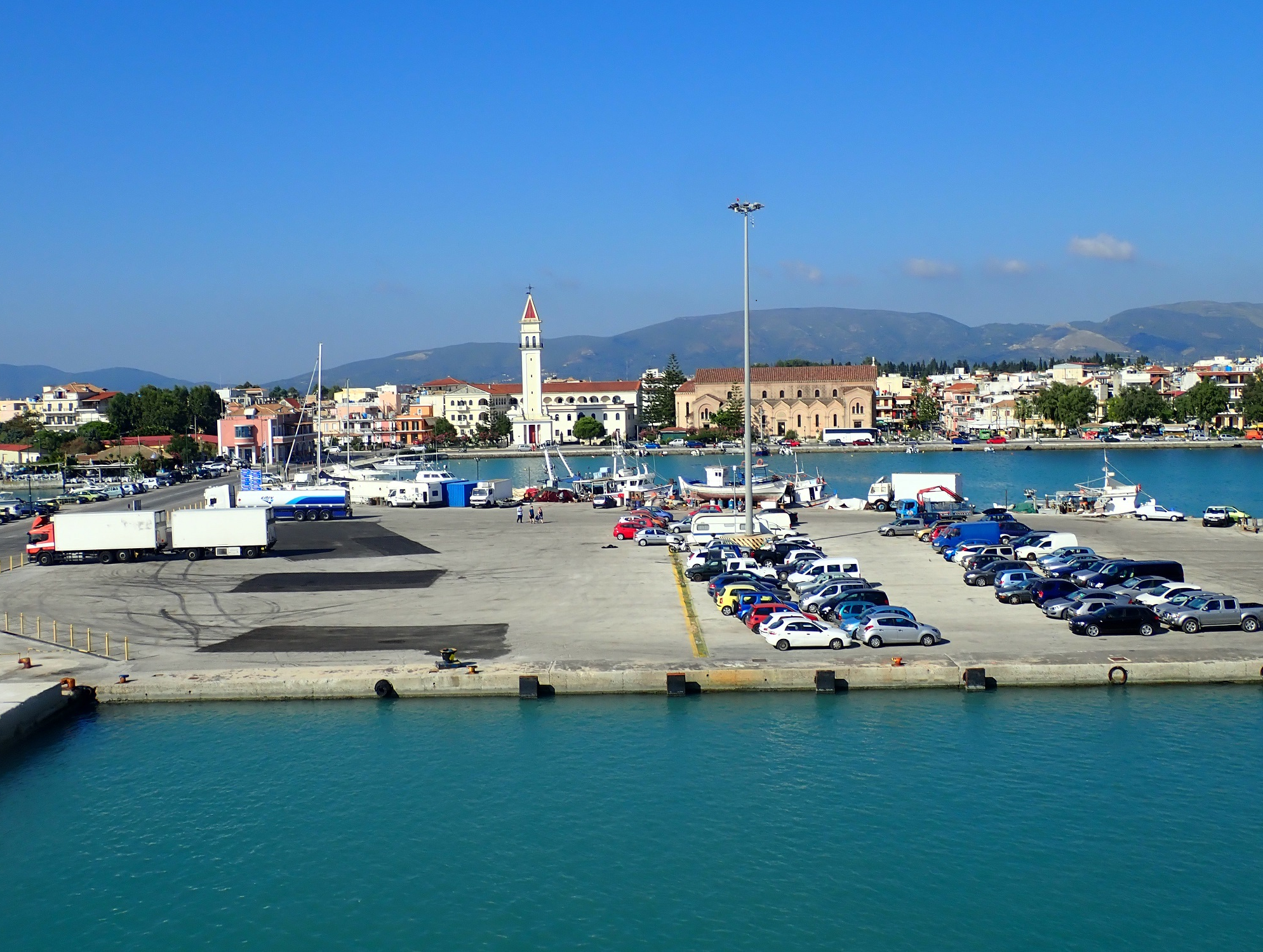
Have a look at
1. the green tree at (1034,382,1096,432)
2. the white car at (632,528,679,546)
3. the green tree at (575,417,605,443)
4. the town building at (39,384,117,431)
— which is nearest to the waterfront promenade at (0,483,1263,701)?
the white car at (632,528,679,546)

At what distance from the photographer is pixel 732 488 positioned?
62438 millimetres

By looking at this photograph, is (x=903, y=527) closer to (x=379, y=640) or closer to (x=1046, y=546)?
(x=1046, y=546)

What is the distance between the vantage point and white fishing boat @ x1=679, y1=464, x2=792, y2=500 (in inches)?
2363

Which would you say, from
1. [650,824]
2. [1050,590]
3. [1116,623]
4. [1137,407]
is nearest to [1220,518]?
[1050,590]

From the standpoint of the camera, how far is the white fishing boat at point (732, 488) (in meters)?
60.0

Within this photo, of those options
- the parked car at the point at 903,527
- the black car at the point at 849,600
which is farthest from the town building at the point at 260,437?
the black car at the point at 849,600

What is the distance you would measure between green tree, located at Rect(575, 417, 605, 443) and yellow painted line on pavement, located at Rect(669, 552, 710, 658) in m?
123

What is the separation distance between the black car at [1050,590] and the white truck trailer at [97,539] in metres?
29.3

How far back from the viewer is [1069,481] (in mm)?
90750

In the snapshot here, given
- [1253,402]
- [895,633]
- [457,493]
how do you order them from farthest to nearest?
1. [1253,402]
2. [457,493]
3. [895,633]

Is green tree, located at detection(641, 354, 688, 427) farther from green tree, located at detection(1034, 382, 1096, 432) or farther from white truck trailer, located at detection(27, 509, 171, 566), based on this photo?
white truck trailer, located at detection(27, 509, 171, 566)

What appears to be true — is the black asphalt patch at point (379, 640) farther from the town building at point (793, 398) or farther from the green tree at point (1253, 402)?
the green tree at point (1253, 402)

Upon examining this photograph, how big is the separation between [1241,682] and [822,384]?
145748 millimetres

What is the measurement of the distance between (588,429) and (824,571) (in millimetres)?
128584
